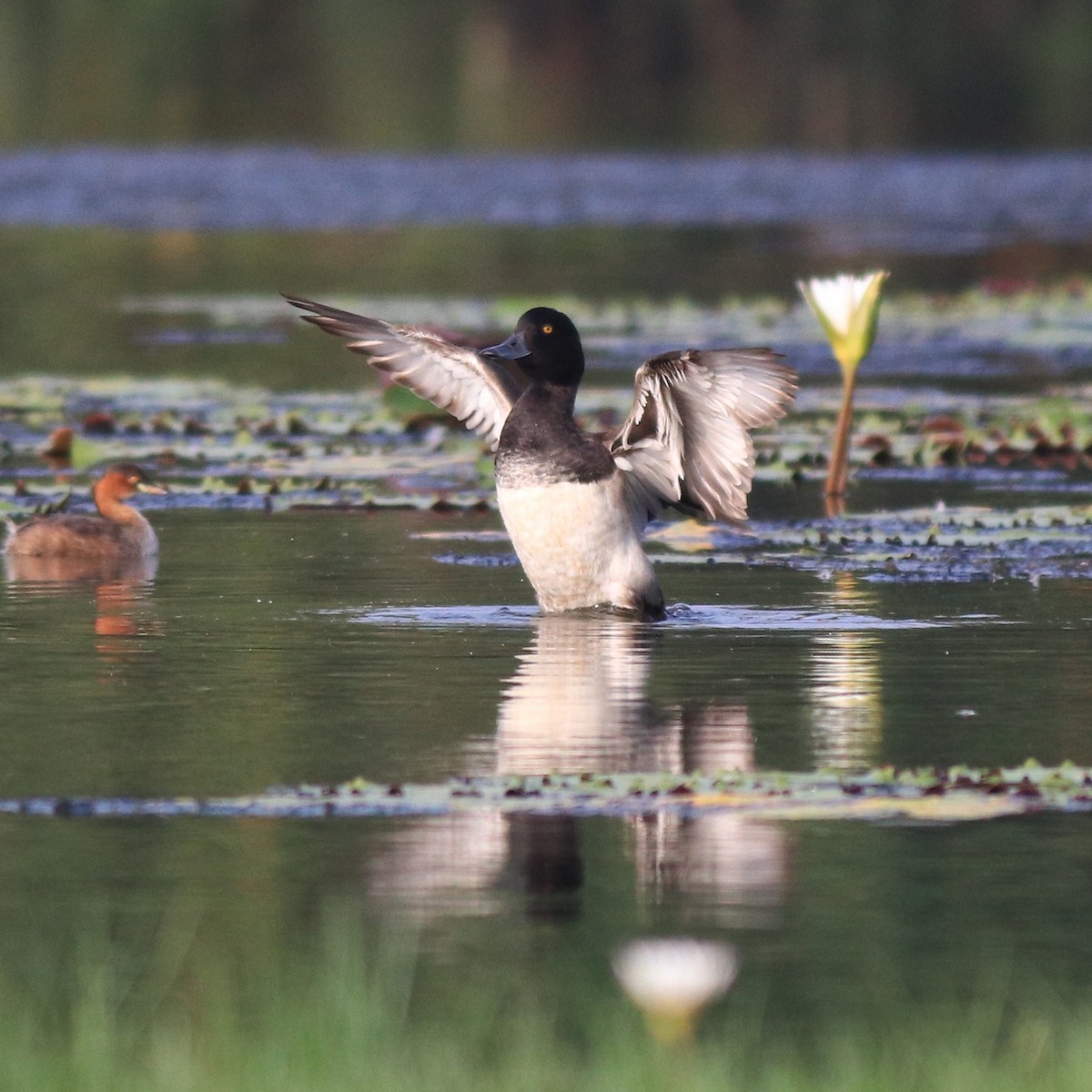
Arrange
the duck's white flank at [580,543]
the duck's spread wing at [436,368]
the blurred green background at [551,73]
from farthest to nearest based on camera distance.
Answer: the blurred green background at [551,73]
the duck's spread wing at [436,368]
the duck's white flank at [580,543]

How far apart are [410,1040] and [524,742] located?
2.72m

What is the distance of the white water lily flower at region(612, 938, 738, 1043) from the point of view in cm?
526

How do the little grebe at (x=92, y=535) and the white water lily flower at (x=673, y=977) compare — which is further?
the little grebe at (x=92, y=535)

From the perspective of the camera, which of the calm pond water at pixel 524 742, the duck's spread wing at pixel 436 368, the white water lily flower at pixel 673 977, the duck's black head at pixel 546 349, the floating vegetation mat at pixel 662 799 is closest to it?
the white water lily flower at pixel 673 977

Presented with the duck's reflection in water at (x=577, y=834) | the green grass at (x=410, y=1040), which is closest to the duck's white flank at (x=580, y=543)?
the duck's reflection in water at (x=577, y=834)

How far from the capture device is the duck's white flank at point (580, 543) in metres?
10.5

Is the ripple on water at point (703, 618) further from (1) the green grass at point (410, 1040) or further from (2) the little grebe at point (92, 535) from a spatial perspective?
(1) the green grass at point (410, 1040)

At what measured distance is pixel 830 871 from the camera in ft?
21.6

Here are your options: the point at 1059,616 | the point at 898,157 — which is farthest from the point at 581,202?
the point at 1059,616

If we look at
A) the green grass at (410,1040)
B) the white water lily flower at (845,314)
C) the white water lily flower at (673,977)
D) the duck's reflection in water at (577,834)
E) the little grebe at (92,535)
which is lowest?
the green grass at (410,1040)

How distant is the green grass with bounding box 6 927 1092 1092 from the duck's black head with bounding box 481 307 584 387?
5129 millimetres

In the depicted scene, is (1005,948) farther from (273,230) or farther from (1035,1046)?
(273,230)

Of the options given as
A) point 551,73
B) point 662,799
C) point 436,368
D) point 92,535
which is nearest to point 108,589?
point 92,535

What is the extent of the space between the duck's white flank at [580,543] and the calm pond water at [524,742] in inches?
5.6
